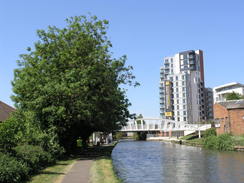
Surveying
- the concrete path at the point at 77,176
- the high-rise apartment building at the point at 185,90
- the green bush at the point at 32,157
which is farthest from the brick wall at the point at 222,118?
the high-rise apartment building at the point at 185,90

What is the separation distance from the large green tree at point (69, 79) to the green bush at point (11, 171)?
10878mm

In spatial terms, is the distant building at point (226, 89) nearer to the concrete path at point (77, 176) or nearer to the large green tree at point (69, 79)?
the large green tree at point (69, 79)

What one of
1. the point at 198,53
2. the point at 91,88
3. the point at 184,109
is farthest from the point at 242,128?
the point at 198,53

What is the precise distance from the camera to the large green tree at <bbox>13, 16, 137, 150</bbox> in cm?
2853

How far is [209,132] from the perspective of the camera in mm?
67188

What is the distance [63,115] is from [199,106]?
424 feet

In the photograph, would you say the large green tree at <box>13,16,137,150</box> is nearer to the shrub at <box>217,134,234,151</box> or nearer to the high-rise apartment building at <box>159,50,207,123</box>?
the shrub at <box>217,134,234,151</box>

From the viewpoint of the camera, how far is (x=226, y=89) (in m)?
144

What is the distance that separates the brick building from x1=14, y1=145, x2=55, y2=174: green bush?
40.3 m

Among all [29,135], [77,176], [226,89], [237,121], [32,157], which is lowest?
[77,176]

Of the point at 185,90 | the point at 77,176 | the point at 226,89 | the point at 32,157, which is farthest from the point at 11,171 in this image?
the point at 226,89

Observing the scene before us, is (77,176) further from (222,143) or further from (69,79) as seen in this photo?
(222,143)

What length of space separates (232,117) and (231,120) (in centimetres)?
56

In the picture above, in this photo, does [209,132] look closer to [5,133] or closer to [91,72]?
[91,72]
